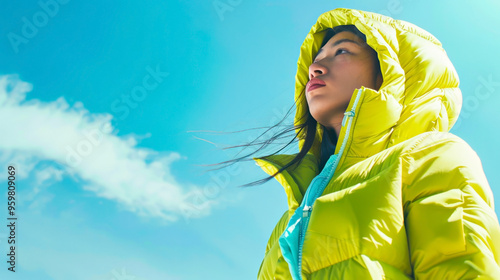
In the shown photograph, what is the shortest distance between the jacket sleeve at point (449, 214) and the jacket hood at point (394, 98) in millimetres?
319

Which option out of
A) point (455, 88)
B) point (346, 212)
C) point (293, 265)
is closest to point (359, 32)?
point (455, 88)

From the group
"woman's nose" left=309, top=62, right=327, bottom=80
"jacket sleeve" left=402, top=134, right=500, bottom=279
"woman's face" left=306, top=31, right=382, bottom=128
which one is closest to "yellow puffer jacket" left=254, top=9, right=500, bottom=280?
"jacket sleeve" left=402, top=134, right=500, bottom=279

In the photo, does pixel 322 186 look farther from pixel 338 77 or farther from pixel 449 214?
pixel 338 77

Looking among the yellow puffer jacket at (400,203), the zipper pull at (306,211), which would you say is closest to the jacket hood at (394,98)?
the yellow puffer jacket at (400,203)

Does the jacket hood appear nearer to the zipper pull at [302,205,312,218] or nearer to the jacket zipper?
the jacket zipper

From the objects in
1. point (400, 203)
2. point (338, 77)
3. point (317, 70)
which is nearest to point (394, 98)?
point (338, 77)

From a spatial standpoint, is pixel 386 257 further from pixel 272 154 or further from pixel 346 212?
pixel 272 154

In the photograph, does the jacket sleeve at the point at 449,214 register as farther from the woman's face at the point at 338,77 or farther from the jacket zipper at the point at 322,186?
the woman's face at the point at 338,77

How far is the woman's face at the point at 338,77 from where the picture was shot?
7.37 ft

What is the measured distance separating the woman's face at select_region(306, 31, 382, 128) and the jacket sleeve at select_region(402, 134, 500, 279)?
683 millimetres

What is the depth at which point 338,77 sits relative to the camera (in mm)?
2303

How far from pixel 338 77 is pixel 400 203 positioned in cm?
103

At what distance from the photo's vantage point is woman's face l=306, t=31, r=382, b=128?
2246 mm

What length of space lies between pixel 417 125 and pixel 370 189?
651mm
